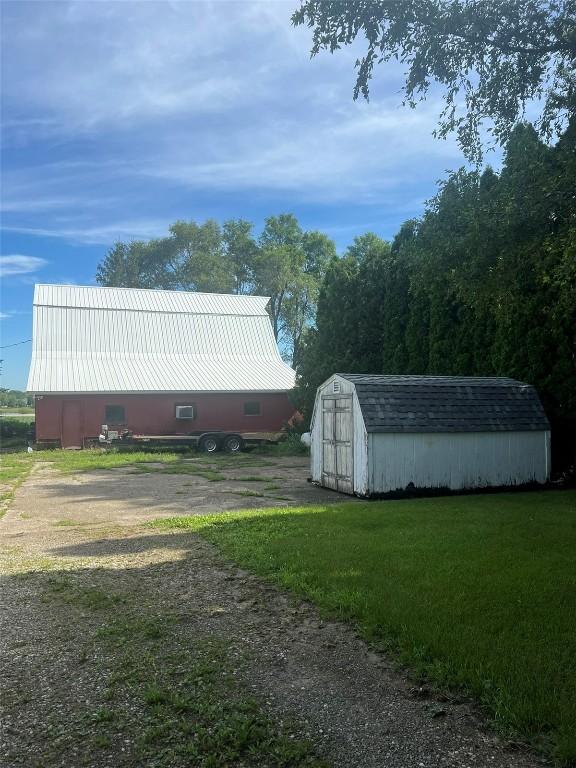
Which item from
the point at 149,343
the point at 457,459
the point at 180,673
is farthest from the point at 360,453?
the point at 149,343

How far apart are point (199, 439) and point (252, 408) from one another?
214 inches

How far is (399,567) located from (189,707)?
3570mm

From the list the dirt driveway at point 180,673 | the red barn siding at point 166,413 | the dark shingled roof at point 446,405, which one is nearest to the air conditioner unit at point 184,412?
the red barn siding at point 166,413

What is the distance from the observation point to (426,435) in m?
13.5

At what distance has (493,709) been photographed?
379 cm

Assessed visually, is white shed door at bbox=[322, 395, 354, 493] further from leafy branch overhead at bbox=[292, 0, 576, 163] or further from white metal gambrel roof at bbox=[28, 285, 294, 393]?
white metal gambrel roof at bbox=[28, 285, 294, 393]

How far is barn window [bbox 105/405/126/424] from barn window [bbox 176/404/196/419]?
2.52 metres

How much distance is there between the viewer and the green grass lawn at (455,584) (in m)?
4.05

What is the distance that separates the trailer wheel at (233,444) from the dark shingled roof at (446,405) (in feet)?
40.9

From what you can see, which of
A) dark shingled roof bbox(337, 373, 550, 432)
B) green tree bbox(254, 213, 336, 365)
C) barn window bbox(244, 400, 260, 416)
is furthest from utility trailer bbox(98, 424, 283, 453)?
green tree bbox(254, 213, 336, 365)

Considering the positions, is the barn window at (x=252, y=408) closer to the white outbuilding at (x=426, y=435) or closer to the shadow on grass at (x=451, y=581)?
the white outbuilding at (x=426, y=435)

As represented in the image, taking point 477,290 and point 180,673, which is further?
point 477,290

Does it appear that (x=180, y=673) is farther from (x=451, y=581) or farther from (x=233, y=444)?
(x=233, y=444)

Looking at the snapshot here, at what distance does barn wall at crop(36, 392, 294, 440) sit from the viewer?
Result: 90.1 ft
